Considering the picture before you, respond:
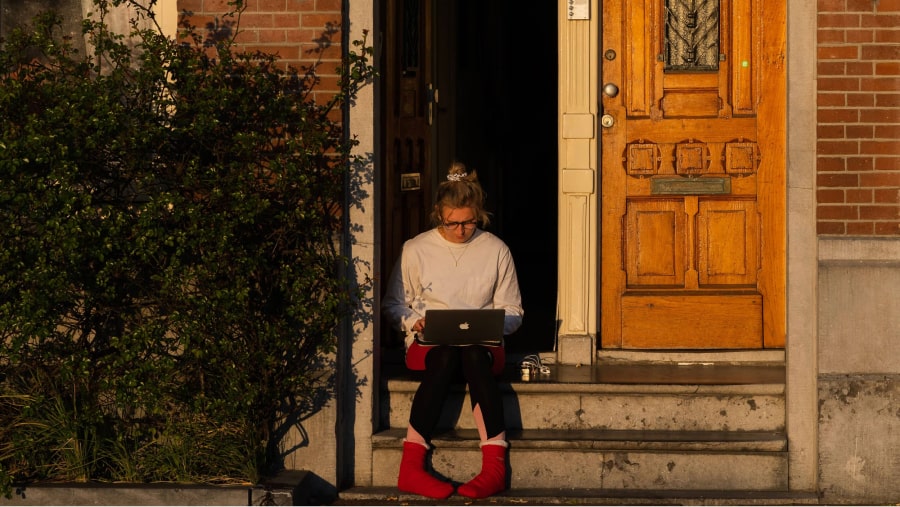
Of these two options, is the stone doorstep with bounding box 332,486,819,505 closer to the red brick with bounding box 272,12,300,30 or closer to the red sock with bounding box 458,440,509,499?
the red sock with bounding box 458,440,509,499

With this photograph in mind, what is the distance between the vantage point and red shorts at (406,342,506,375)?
6676mm

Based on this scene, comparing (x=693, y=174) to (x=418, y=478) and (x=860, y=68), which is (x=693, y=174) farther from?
(x=418, y=478)

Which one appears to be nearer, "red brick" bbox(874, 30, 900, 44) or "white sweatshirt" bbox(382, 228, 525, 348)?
"red brick" bbox(874, 30, 900, 44)

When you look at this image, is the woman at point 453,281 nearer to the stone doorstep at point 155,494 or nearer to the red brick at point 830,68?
the stone doorstep at point 155,494

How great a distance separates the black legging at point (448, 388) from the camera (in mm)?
6395

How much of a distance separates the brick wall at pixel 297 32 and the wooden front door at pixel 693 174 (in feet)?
5.97

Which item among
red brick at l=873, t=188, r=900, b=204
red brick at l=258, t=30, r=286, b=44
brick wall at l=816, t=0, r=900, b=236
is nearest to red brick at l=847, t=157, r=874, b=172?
brick wall at l=816, t=0, r=900, b=236

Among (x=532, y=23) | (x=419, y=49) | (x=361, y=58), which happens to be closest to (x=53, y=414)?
(x=361, y=58)

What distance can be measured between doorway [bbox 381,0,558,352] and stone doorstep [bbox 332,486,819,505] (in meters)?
1.50

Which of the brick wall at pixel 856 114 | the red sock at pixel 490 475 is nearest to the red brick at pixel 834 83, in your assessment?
the brick wall at pixel 856 114

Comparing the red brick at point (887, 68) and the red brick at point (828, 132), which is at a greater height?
the red brick at point (887, 68)

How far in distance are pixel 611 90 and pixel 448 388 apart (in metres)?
2.10

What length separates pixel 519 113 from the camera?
16.0 m

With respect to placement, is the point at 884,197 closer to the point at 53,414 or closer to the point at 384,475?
the point at 384,475
